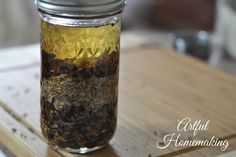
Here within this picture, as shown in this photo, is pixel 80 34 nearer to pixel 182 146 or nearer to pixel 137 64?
pixel 182 146

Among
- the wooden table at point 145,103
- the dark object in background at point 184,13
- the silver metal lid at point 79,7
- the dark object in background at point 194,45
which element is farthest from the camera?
the dark object in background at point 184,13

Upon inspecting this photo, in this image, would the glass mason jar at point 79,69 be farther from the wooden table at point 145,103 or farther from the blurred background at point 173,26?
the blurred background at point 173,26

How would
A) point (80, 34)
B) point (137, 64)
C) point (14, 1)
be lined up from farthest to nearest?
point (14, 1)
point (137, 64)
point (80, 34)

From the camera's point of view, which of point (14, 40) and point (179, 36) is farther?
point (14, 40)

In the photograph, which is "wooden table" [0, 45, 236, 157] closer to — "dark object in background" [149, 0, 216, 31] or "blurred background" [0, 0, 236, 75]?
"blurred background" [0, 0, 236, 75]

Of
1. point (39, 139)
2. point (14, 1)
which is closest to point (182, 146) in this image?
point (39, 139)

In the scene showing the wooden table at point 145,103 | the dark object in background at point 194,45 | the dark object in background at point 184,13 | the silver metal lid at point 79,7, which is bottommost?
the dark object in background at point 184,13

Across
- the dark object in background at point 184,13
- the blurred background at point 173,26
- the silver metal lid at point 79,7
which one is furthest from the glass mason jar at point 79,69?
the dark object in background at point 184,13
